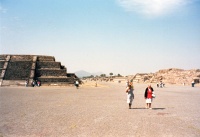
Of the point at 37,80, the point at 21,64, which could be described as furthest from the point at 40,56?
the point at 37,80

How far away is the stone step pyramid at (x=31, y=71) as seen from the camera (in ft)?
153

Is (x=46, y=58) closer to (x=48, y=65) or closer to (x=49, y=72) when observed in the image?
(x=48, y=65)

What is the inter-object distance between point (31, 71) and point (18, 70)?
345cm

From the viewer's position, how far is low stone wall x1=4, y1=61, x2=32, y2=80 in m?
47.8

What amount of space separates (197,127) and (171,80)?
216ft

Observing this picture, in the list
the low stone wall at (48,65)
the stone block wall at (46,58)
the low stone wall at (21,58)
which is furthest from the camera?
the stone block wall at (46,58)

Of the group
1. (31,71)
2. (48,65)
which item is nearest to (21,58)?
(48,65)

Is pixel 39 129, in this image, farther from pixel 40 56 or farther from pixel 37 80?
pixel 40 56

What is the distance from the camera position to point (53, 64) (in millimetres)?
52438

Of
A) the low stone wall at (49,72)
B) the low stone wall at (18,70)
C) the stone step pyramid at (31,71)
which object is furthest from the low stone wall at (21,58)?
the low stone wall at (49,72)

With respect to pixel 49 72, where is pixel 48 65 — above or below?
above

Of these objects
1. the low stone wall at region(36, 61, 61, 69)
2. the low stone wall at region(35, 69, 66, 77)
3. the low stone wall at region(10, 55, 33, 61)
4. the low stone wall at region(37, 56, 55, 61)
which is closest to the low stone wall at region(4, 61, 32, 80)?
the low stone wall at region(36, 61, 61, 69)

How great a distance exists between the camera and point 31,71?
48344 mm

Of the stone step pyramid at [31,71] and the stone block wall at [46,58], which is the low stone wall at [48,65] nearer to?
the stone step pyramid at [31,71]
